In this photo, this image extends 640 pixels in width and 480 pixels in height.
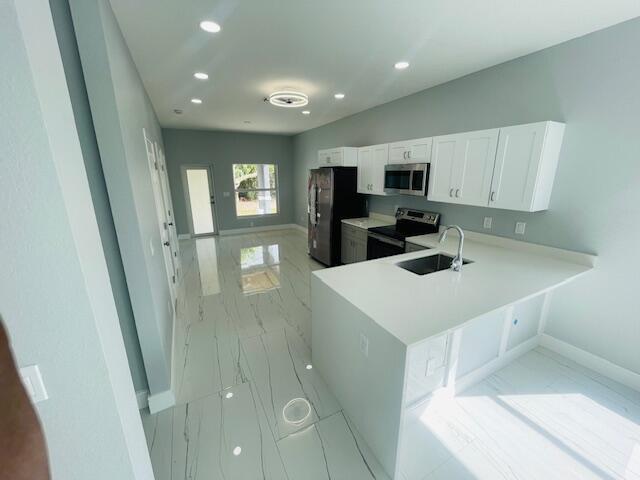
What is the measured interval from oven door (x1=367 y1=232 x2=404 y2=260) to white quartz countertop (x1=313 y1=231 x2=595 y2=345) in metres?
0.63

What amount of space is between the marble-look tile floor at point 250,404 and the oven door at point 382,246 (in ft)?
3.68

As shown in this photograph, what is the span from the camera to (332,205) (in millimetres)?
4375

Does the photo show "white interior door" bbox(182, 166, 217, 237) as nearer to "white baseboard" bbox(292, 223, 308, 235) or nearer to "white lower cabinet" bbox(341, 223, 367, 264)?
"white baseboard" bbox(292, 223, 308, 235)

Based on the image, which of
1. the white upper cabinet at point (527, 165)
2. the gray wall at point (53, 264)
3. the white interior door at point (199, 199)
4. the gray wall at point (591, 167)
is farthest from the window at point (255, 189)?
the gray wall at point (53, 264)

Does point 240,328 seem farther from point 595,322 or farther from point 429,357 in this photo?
point 595,322

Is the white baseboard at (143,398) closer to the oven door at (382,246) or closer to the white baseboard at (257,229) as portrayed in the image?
the oven door at (382,246)

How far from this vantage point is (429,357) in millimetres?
1702

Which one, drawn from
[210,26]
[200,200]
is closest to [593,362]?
[210,26]

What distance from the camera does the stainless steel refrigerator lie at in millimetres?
4344

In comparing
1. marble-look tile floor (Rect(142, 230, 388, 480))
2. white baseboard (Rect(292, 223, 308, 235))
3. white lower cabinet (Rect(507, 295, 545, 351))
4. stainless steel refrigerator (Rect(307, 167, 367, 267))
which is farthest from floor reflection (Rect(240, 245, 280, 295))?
white lower cabinet (Rect(507, 295, 545, 351))

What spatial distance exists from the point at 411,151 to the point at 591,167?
1.63 meters

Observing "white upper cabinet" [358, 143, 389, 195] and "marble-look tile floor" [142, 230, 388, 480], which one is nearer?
"marble-look tile floor" [142, 230, 388, 480]

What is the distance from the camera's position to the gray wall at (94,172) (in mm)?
1289

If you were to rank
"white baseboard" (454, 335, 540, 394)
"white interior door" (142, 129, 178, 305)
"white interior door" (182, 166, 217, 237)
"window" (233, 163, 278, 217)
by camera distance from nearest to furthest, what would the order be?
"white baseboard" (454, 335, 540, 394)
"white interior door" (142, 129, 178, 305)
"white interior door" (182, 166, 217, 237)
"window" (233, 163, 278, 217)
